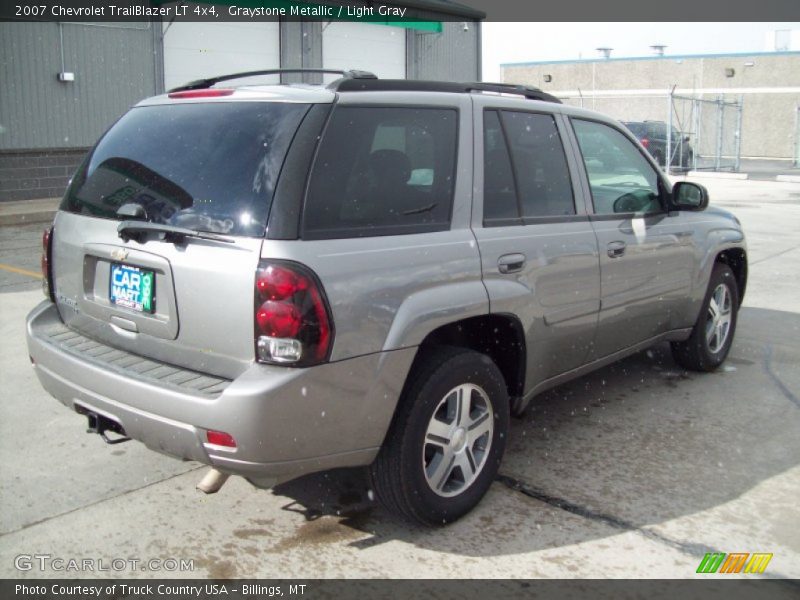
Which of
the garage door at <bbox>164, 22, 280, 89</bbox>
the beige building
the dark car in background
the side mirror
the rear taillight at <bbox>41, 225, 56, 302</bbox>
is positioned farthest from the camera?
the beige building

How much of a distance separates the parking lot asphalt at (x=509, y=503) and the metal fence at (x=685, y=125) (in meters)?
21.8

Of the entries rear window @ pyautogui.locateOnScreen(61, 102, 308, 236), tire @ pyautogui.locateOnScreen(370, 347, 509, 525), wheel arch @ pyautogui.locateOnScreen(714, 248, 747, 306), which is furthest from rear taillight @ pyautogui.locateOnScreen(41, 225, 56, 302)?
wheel arch @ pyautogui.locateOnScreen(714, 248, 747, 306)

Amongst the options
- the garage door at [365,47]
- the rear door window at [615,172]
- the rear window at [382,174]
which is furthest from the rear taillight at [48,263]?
the garage door at [365,47]

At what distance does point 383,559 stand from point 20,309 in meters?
5.12

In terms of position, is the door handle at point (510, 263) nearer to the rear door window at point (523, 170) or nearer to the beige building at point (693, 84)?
the rear door window at point (523, 170)

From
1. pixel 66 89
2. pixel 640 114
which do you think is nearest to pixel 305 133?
pixel 66 89

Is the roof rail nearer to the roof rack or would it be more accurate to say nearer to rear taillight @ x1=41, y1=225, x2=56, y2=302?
Result: the roof rack

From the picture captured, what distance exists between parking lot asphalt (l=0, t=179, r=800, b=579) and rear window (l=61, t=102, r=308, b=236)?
1288mm

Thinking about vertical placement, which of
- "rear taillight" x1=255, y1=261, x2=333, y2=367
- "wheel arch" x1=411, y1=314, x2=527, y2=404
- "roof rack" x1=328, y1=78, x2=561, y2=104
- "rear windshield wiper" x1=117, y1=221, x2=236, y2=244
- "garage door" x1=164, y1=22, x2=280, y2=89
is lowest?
"wheel arch" x1=411, y1=314, x2=527, y2=404

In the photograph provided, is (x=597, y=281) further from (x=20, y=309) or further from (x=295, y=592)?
(x=20, y=309)

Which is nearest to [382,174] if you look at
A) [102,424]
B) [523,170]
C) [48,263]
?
[523,170]

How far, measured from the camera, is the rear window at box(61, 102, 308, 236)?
3.16 metres

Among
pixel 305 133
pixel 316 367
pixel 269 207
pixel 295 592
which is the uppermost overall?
pixel 305 133

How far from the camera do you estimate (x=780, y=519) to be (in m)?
3.72
